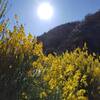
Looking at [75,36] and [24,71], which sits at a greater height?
[75,36]


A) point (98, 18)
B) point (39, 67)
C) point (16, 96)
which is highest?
point (98, 18)

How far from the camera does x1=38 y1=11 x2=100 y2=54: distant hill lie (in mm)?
31123

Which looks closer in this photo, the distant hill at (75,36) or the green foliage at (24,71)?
the green foliage at (24,71)

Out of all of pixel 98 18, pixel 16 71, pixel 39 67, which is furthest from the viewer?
pixel 98 18

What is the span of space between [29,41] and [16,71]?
710 millimetres

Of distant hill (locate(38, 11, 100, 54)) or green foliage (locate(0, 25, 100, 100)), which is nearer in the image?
green foliage (locate(0, 25, 100, 100))

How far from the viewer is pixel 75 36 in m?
33.6

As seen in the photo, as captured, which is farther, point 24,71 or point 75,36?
point 75,36

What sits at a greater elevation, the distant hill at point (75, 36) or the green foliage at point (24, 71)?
the distant hill at point (75, 36)

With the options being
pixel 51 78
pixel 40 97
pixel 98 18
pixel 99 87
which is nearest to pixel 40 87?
pixel 40 97

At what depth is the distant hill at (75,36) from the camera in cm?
3112

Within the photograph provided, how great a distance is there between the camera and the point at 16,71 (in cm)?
883

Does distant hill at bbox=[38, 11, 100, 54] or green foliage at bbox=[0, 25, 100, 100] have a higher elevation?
distant hill at bbox=[38, 11, 100, 54]

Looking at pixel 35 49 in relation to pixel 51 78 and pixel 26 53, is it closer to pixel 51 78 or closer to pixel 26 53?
pixel 26 53
